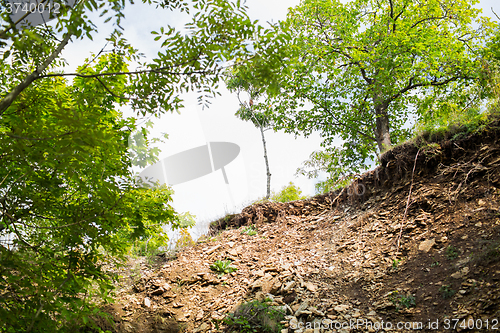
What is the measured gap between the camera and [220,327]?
381 centimetres

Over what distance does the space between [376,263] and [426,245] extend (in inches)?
28.7

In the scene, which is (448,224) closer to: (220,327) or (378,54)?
(220,327)

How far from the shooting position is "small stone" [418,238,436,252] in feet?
11.8

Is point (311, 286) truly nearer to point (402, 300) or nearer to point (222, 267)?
point (402, 300)

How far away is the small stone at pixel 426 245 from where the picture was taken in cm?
358

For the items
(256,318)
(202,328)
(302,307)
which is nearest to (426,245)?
(302,307)

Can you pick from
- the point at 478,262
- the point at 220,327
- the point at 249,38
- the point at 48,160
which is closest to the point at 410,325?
the point at 478,262

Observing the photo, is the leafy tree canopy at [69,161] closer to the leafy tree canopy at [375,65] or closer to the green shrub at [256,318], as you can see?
the green shrub at [256,318]

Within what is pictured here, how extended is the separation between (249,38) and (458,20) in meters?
11.1

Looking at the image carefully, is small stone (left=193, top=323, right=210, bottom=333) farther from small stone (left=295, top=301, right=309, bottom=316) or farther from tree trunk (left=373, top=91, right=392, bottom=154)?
tree trunk (left=373, top=91, right=392, bottom=154)

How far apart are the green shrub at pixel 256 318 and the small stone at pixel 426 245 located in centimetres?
215

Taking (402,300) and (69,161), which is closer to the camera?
(69,161)

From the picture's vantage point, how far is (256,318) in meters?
3.69

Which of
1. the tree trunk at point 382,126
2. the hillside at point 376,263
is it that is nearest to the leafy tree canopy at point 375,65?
the tree trunk at point 382,126
